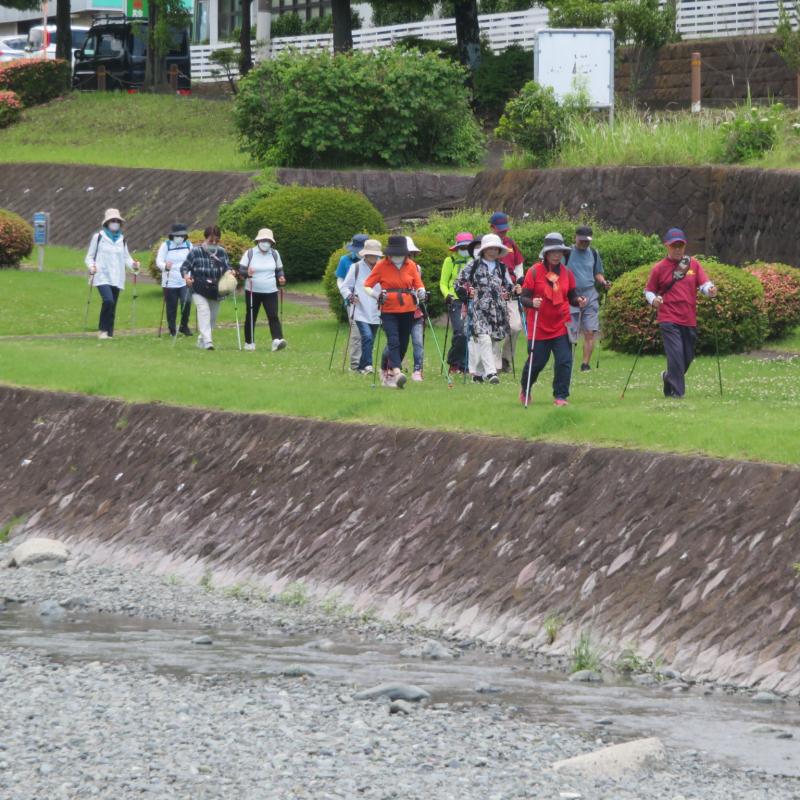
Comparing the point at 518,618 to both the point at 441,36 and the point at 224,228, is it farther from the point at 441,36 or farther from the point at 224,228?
the point at 441,36

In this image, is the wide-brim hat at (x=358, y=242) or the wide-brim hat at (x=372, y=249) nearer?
the wide-brim hat at (x=372, y=249)

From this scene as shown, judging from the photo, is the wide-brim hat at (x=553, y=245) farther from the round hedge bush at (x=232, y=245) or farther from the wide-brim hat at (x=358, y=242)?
the round hedge bush at (x=232, y=245)

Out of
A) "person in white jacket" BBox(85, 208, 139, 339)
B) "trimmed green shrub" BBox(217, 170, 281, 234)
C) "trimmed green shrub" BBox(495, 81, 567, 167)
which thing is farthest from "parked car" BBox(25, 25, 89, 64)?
"person in white jacket" BBox(85, 208, 139, 339)

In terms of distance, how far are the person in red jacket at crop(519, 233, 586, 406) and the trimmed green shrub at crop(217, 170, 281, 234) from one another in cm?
1722

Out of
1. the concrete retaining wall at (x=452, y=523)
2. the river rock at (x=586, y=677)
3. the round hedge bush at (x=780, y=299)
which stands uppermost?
the round hedge bush at (x=780, y=299)

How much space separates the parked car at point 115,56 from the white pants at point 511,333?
130 ft

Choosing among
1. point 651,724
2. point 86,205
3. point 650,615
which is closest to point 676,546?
point 650,615

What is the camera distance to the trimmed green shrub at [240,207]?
34.2m

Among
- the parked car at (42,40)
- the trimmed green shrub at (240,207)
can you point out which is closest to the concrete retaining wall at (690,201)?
the trimmed green shrub at (240,207)

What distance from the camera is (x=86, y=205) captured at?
41.8 m

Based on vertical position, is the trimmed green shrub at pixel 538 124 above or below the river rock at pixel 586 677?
above

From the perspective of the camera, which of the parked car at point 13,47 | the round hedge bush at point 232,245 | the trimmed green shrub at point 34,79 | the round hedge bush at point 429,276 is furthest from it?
the parked car at point 13,47

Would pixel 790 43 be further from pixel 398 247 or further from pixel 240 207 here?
pixel 398 247

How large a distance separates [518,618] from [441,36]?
4184cm
